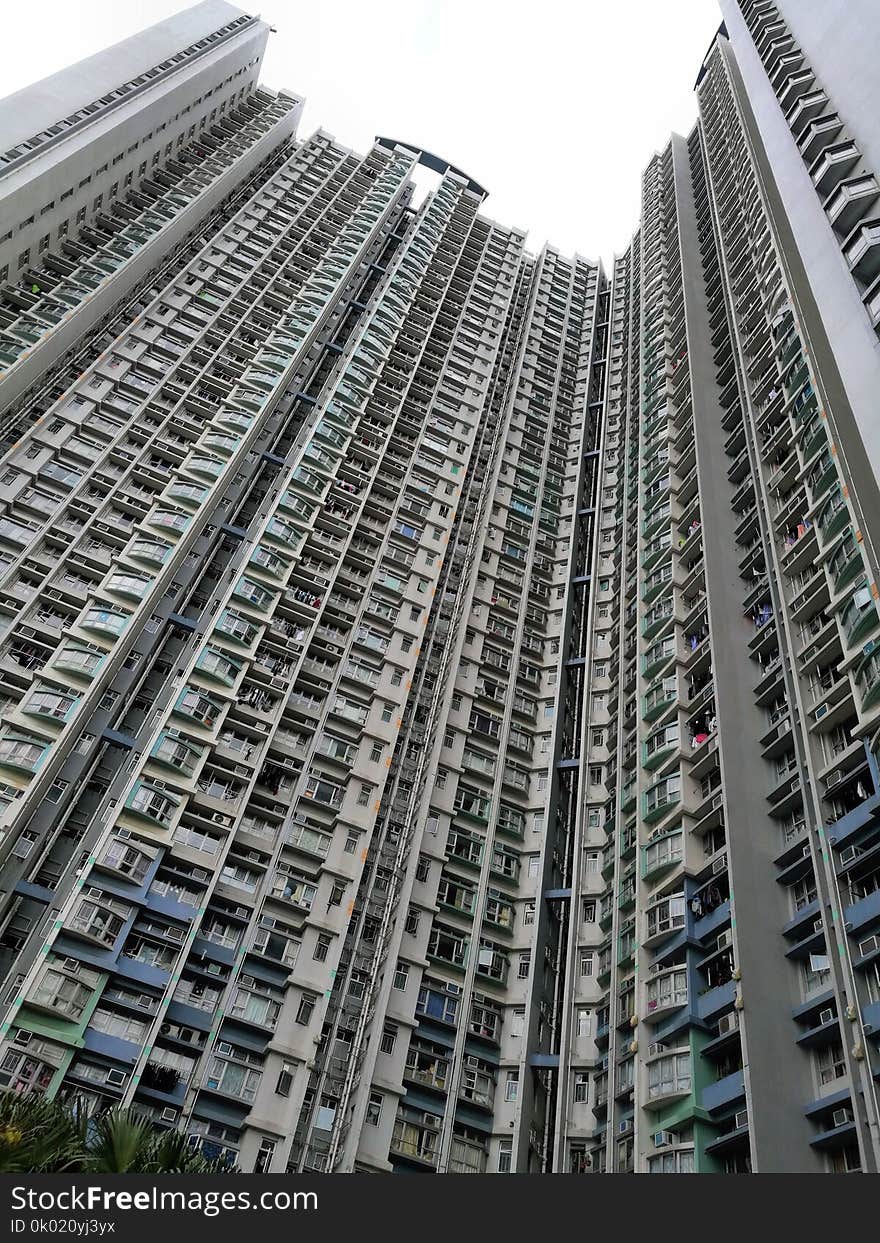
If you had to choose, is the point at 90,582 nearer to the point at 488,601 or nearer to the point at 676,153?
the point at 488,601

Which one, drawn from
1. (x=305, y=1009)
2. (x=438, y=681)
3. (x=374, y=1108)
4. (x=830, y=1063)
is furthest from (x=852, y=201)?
(x=374, y=1108)

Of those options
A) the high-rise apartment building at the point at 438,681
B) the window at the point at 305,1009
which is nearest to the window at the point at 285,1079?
the high-rise apartment building at the point at 438,681

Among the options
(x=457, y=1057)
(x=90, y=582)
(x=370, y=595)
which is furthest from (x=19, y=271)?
(x=457, y=1057)

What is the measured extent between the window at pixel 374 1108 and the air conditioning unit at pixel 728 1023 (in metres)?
12.5

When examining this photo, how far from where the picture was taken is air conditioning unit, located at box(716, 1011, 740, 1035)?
30.8m

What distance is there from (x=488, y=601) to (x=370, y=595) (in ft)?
Result: 22.4

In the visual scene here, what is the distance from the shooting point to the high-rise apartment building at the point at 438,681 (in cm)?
3362

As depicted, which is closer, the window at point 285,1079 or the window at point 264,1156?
the window at point 264,1156

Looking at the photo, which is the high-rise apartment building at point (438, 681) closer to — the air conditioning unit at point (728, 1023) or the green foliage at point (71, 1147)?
the air conditioning unit at point (728, 1023)

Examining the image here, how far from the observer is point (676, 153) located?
85188 millimetres

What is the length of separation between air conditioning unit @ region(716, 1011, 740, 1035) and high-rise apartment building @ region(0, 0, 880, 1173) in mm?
101

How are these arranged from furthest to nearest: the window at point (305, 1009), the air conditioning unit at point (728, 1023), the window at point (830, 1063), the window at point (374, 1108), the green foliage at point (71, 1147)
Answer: the window at point (305, 1009) → the window at point (374, 1108) → the air conditioning unit at point (728, 1023) → the window at point (830, 1063) → the green foliage at point (71, 1147)

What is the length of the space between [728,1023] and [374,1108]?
43.2 feet

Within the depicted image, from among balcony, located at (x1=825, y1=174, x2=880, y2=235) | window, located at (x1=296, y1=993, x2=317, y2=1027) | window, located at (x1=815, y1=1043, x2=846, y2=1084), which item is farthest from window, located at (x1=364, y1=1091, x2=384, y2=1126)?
balcony, located at (x1=825, y1=174, x2=880, y2=235)
